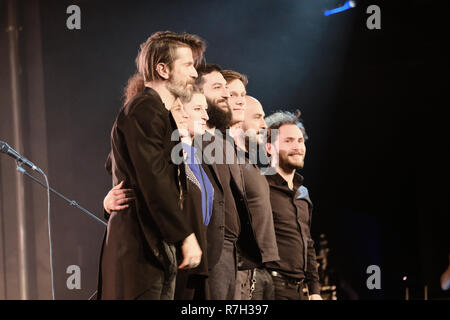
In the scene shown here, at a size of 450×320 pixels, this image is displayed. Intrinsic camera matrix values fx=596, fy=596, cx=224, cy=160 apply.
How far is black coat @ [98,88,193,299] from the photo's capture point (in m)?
2.01

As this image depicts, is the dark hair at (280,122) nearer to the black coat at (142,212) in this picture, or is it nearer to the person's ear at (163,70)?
the person's ear at (163,70)

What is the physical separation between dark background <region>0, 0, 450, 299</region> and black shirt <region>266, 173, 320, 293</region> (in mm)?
1303

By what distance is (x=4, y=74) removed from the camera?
3803mm

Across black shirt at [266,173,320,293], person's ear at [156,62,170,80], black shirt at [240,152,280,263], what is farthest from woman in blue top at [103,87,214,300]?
black shirt at [266,173,320,293]

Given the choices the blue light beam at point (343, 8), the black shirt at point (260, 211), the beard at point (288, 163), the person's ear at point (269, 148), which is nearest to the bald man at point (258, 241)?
the black shirt at point (260, 211)

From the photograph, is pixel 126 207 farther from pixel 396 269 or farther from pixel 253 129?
pixel 396 269

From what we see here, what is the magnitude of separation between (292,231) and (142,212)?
1547 mm

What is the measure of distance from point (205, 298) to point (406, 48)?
435 centimetres

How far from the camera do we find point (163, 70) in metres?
2.37

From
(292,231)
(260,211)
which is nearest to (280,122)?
(292,231)

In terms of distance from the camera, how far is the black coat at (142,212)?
2.01 m

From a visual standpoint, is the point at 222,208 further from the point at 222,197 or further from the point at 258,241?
the point at 258,241
